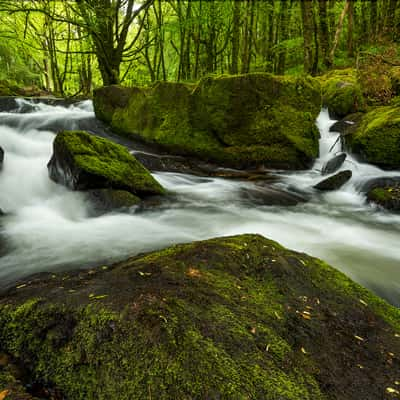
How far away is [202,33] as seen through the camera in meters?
15.8

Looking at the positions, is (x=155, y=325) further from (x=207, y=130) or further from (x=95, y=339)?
(x=207, y=130)

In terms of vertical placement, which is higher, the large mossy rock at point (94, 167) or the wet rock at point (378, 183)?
the large mossy rock at point (94, 167)

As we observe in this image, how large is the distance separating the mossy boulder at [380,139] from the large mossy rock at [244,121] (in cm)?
119

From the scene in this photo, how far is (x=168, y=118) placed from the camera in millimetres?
8180

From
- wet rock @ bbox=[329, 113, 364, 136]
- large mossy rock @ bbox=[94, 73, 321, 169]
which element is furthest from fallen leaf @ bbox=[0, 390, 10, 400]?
wet rock @ bbox=[329, 113, 364, 136]

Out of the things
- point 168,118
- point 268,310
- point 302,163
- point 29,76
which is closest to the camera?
point 268,310

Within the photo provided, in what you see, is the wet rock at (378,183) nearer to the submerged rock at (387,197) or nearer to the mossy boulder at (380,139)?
the submerged rock at (387,197)

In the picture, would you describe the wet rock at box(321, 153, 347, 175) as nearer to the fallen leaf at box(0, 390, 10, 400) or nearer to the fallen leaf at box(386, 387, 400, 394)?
the fallen leaf at box(386, 387, 400, 394)

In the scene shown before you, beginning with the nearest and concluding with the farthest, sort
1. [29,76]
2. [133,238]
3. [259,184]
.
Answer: [133,238], [259,184], [29,76]

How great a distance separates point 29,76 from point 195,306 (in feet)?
90.8

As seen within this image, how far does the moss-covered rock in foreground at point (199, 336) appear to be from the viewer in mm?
1098

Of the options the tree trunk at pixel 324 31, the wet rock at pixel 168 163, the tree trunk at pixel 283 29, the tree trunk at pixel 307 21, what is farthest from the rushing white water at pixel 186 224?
the tree trunk at pixel 283 29

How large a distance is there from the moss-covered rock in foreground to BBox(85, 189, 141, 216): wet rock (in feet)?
9.04

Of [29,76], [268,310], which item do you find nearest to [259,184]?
[268,310]
